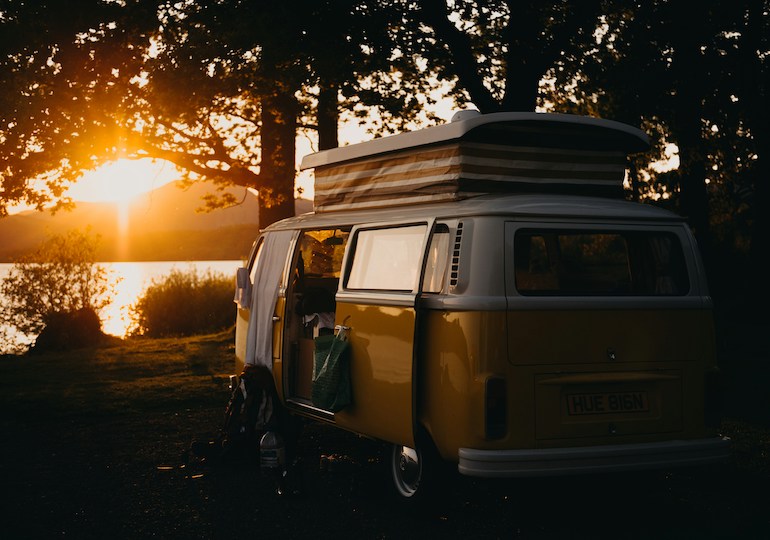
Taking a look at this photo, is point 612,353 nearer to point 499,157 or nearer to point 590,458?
point 590,458

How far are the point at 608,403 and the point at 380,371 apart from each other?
1567 mm

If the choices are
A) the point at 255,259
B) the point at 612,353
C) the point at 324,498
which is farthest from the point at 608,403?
the point at 255,259

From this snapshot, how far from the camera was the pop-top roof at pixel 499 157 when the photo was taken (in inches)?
261

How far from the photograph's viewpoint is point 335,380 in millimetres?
7129

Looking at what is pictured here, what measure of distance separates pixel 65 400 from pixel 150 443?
3924 millimetres

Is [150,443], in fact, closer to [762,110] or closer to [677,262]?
[677,262]

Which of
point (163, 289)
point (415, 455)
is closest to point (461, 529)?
point (415, 455)

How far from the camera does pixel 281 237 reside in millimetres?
9055

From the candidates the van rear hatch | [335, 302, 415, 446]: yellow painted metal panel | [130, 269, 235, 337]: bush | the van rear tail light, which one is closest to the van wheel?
[335, 302, 415, 446]: yellow painted metal panel

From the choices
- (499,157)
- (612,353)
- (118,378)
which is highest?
(499,157)

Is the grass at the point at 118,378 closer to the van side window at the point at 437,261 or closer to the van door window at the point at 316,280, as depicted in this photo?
the van door window at the point at 316,280

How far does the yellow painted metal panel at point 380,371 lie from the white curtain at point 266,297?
1641 millimetres

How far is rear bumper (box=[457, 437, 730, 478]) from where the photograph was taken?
569 cm

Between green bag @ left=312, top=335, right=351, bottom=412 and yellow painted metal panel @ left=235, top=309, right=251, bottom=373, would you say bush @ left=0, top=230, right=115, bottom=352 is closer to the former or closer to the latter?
yellow painted metal panel @ left=235, top=309, right=251, bottom=373
